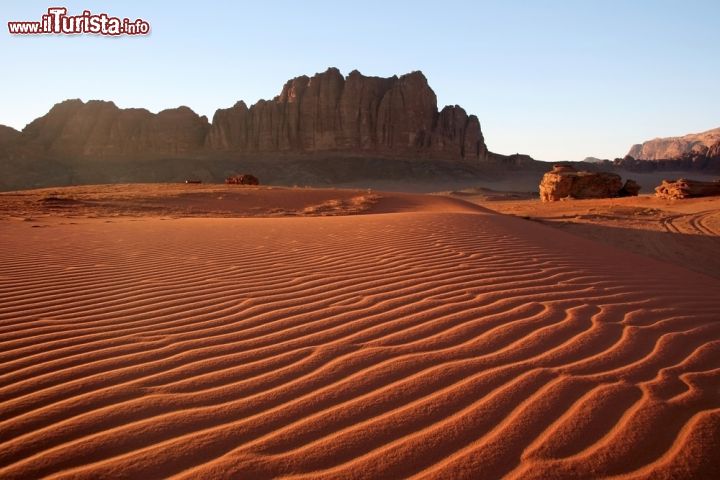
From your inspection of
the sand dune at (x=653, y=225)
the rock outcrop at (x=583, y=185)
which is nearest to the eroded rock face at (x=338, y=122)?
the rock outcrop at (x=583, y=185)

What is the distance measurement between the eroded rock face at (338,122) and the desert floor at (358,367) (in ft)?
197

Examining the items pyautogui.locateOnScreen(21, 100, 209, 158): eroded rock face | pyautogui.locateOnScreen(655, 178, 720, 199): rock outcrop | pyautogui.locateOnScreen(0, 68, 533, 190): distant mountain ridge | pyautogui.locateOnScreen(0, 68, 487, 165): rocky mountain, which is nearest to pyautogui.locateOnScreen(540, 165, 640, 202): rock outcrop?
pyautogui.locateOnScreen(655, 178, 720, 199): rock outcrop

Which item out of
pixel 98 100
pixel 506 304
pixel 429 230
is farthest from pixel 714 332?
pixel 98 100

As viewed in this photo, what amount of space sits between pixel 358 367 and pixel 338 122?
6382cm

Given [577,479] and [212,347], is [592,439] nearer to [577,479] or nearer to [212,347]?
[577,479]

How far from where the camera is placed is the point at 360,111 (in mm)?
63750

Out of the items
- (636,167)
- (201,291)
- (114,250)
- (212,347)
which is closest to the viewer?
(212,347)

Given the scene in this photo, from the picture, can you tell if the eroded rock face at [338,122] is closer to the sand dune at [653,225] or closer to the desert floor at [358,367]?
the sand dune at [653,225]

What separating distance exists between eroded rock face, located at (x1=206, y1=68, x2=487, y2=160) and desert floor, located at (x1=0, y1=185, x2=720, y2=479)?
60.0 m

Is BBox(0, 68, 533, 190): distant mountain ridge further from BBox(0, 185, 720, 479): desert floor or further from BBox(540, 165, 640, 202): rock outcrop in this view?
BBox(0, 185, 720, 479): desert floor

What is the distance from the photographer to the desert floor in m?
1.71

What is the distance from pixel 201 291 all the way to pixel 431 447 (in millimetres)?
2708

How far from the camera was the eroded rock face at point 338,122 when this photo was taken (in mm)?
63250

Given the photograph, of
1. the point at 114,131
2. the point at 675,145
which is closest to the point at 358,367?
the point at 114,131
